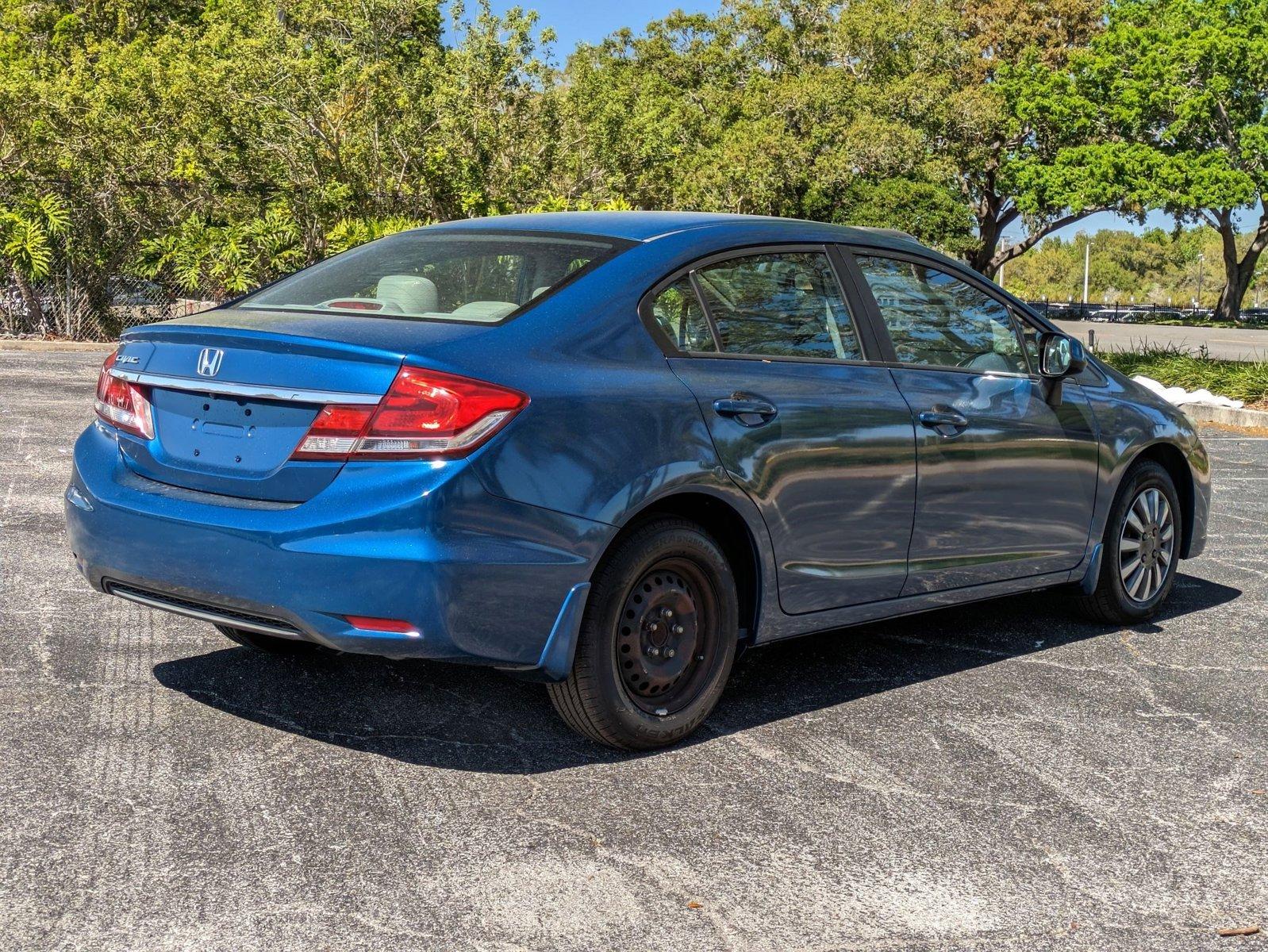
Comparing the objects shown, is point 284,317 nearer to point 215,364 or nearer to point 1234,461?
point 215,364

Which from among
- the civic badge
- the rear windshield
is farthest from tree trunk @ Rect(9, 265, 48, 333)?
Answer: the civic badge

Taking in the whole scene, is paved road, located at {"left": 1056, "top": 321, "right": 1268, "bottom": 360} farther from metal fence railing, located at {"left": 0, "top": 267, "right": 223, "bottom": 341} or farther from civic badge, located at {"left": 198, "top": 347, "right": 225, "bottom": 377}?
civic badge, located at {"left": 198, "top": 347, "right": 225, "bottom": 377}

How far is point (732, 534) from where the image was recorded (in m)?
4.81

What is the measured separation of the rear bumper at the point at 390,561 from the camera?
397cm

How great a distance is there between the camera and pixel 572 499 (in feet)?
13.7

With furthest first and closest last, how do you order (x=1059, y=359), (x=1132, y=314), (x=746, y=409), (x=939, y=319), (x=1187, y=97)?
1. (x=1132, y=314)
2. (x=1187, y=97)
3. (x=1059, y=359)
4. (x=939, y=319)
5. (x=746, y=409)

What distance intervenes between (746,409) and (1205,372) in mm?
15513

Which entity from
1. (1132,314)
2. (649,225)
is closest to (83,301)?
(649,225)

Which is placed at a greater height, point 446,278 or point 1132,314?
point 1132,314

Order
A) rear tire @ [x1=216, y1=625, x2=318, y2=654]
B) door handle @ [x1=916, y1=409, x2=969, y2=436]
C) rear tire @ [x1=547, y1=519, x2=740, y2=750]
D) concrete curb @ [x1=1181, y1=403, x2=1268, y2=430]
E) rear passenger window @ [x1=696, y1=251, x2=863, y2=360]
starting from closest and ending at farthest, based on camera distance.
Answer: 1. rear tire @ [x1=547, y1=519, x2=740, y2=750]
2. rear passenger window @ [x1=696, y1=251, x2=863, y2=360]
3. door handle @ [x1=916, y1=409, x2=969, y2=436]
4. rear tire @ [x1=216, y1=625, x2=318, y2=654]
5. concrete curb @ [x1=1181, y1=403, x2=1268, y2=430]

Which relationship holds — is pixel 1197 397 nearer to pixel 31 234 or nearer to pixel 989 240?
pixel 31 234

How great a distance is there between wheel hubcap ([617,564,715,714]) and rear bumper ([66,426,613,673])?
31 centimetres

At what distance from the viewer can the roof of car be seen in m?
5.01

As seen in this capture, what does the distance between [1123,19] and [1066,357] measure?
5071 cm
